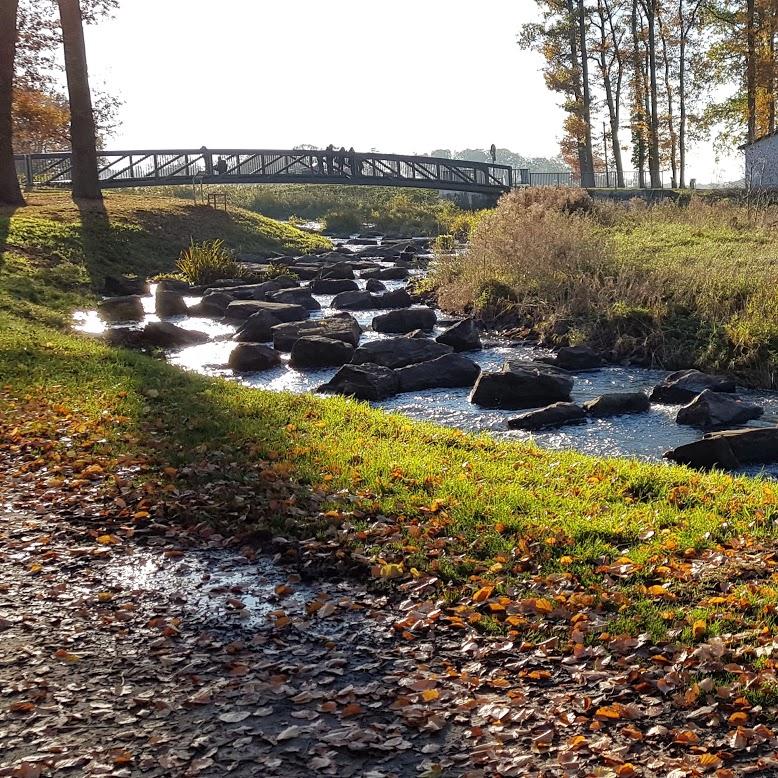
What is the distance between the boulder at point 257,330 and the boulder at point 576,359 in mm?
5907

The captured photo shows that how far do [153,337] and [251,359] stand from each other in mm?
2634

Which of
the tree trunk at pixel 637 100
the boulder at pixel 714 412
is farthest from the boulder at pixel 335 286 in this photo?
the tree trunk at pixel 637 100

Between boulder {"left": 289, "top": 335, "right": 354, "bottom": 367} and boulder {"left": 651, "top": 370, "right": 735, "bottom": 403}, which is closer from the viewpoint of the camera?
boulder {"left": 651, "top": 370, "right": 735, "bottom": 403}

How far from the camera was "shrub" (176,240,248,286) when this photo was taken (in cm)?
2519

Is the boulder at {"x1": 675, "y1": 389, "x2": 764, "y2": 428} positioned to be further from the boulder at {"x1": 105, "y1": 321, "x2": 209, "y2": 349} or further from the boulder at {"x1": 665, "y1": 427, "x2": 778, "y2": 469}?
the boulder at {"x1": 105, "y1": 321, "x2": 209, "y2": 349}

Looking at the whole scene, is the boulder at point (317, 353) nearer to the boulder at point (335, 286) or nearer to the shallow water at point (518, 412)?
the shallow water at point (518, 412)

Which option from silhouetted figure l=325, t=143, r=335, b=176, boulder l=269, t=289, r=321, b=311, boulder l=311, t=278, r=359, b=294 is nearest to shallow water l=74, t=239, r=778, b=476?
boulder l=269, t=289, r=321, b=311

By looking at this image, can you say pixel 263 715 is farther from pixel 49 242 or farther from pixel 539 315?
Result: pixel 49 242

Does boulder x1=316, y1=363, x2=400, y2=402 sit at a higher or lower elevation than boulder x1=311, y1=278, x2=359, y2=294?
lower

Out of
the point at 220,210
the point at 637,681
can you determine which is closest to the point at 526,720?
the point at 637,681

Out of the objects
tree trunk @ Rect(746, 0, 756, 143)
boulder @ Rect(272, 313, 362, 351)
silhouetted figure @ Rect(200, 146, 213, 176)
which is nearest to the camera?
boulder @ Rect(272, 313, 362, 351)

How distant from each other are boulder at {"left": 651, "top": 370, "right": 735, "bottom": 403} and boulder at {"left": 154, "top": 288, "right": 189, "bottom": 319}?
39.0ft

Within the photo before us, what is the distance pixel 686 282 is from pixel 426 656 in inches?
514

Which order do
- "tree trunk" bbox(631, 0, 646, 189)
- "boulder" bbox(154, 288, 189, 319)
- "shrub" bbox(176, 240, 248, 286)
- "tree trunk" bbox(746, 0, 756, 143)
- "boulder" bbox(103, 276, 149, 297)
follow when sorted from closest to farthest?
"boulder" bbox(154, 288, 189, 319) < "boulder" bbox(103, 276, 149, 297) < "shrub" bbox(176, 240, 248, 286) < "tree trunk" bbox(746, 0, 756, 143) < "tree trunk" bbox(631, 0, 646, 189)
